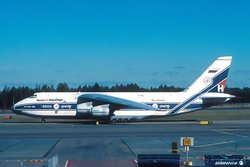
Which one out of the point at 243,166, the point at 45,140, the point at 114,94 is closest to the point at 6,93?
the point at 114,94

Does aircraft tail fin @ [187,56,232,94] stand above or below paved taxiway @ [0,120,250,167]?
above

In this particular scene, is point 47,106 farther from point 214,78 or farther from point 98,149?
point 98,149

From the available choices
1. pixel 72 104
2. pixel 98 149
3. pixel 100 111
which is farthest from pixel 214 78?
pixel 98 149

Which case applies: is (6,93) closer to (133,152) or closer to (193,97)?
(193,97)

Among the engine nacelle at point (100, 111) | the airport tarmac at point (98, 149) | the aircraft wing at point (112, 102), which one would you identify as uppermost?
the aircraft wing at point (112, 102)

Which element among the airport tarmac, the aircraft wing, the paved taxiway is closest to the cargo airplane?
the aircraft wing

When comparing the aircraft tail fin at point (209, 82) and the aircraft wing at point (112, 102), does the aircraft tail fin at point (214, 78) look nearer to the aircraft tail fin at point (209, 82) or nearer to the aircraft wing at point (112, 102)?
the aircraft tail fin at point (209, 82)

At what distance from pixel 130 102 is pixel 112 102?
2.18 m

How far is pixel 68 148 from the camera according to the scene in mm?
25812

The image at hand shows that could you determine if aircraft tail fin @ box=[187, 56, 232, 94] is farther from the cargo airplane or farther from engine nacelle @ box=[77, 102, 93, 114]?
engine nacelle @ box=[77, 102, 93, 114]

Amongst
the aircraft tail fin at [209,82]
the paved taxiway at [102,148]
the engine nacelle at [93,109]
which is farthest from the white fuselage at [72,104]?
the paved taxiway at [102,148]

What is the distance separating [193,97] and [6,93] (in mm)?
96363

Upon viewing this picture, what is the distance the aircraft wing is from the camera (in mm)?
49812

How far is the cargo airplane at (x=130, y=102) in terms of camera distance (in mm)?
50781
